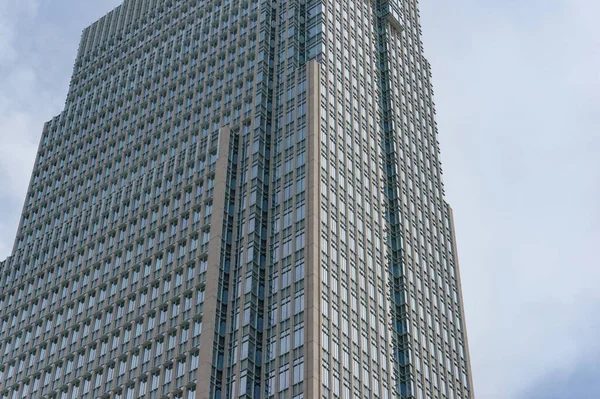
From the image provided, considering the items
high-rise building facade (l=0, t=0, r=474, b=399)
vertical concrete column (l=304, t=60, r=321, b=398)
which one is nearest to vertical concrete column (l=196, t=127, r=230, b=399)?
high-rise building facade (l=0, t=0, r=474, b=399)

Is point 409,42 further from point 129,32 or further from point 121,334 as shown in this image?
point 121,334

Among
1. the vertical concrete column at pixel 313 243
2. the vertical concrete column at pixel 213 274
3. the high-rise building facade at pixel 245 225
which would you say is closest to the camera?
the vertical concrete column at pixel 313 243

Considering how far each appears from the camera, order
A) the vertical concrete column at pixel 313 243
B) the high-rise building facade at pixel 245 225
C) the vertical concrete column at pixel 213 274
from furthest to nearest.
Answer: the high-rise building facade at pixel 245 225
the vertical concrete column at pixel 213 274
the vertical concrete column at pixel 313 243

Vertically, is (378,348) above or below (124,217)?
below

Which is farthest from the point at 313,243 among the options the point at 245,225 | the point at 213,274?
the point at 213,274

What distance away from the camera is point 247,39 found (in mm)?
139125

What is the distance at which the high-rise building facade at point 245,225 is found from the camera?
10788cm

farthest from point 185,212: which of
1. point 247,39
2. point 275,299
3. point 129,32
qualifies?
point 129,32

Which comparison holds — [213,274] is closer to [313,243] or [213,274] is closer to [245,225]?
[245,225]

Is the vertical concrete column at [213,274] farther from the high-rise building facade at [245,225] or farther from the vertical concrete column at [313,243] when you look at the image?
the vertical concrete column at [313,243]

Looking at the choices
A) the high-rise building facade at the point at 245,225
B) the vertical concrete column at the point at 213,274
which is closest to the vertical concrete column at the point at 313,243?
the high-rise building facade at the point at 245,225

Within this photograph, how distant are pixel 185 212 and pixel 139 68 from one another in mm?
42109

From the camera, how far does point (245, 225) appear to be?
380 feet

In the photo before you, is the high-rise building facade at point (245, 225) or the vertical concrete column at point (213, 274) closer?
the vertical concrete column at point (213, 274)
